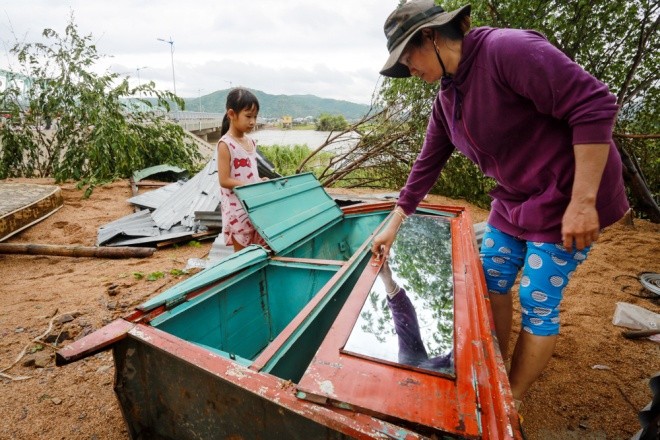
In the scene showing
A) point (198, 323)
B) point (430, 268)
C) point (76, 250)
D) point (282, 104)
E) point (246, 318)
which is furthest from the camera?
point (282, 104)

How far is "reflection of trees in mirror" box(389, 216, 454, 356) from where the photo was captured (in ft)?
4.05

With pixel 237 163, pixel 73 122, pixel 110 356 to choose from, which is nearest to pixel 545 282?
pixel 237 163

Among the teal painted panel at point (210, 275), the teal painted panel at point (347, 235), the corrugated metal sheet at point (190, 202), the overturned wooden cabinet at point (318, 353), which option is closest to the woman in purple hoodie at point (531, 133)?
the overturned wooden cabinet at point (318, 353)

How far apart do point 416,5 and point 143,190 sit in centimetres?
748

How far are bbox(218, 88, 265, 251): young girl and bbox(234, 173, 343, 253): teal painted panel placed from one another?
22 centimetres

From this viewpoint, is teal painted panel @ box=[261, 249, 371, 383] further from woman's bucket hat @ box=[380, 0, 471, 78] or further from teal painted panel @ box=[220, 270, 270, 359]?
woman's bucket hat @ box=[380, 0, 471, 78]

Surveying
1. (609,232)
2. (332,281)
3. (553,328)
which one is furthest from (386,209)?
(609,232)

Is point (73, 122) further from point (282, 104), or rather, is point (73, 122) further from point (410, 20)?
point (282, 104)

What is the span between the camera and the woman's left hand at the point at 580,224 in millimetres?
1117

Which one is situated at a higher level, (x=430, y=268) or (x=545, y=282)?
(x=545, y=282)

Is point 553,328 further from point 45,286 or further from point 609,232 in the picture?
point 609,232

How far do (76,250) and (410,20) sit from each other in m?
4.60

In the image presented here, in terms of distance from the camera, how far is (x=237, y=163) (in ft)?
9.04

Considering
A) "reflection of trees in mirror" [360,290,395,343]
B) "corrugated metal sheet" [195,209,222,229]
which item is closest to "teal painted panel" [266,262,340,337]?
"reflection of trees in mirror" [360,290,395,343]
